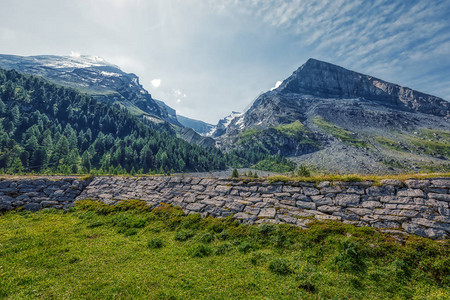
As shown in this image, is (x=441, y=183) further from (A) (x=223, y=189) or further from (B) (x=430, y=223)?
(A) (x=223, y=189)

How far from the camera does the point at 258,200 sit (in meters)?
14.2

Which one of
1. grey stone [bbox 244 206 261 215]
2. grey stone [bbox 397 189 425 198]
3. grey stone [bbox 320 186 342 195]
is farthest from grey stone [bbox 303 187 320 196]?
grey stone [bbox 397 189 425 198]

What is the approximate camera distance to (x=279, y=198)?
13.8 metres

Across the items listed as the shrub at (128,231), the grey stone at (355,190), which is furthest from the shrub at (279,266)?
the shrub at (128,231)

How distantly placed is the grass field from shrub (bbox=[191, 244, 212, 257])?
0.02m

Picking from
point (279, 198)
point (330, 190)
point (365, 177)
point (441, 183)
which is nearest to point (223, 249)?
point (279, 198)

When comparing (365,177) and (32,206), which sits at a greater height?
(365,177)

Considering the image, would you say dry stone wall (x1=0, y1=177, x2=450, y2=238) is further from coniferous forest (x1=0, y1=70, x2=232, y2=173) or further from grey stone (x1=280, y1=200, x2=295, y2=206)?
coniferous forest (x1=0, y1=70, x2=232, y2=173)

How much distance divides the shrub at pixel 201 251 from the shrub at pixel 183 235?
171 cm

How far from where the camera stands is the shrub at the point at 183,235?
39.9 feet

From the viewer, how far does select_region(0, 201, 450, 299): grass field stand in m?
7.33

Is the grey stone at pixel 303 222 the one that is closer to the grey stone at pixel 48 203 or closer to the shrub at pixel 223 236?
the shrub at pixel 223 236

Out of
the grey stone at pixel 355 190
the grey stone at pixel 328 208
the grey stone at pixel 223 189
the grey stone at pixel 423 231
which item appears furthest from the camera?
the grey stone at pixel 223 189

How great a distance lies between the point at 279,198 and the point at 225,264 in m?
6.45
